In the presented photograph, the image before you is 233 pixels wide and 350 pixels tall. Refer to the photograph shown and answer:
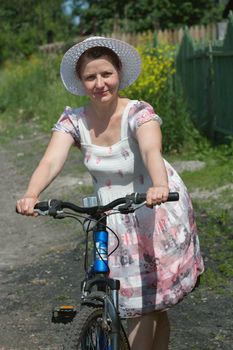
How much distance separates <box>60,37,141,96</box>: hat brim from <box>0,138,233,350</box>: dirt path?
1703mm

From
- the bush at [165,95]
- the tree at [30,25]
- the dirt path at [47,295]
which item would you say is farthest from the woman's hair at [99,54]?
the tree at [30,25]

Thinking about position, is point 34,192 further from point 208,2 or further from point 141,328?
point 208,2

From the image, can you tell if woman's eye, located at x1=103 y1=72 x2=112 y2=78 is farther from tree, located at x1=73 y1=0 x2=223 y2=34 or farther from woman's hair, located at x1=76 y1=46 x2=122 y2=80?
tree, located at x1=73 y1=0 x2=223 y2=34

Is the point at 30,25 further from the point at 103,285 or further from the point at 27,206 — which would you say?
the point at 103,285

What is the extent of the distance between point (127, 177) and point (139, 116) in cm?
27

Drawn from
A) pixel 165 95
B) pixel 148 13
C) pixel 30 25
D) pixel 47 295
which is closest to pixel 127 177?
pixel 47 295

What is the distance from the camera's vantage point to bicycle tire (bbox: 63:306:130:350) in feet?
10.5

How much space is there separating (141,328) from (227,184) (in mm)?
5744

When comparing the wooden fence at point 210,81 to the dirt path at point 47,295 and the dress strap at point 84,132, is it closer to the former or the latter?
the dirt path at point 47,295

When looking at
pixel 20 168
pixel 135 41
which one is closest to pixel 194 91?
pixel 20 168

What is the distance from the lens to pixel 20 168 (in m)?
13.0

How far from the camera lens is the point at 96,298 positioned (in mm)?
3223

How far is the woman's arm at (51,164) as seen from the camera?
353 centimetres

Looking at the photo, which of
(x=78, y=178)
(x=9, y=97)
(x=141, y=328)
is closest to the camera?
(x=141, y=328)
